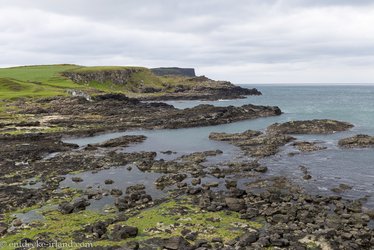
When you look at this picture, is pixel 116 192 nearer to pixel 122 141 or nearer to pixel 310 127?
pixel 122 141

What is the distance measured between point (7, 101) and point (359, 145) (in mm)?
94973

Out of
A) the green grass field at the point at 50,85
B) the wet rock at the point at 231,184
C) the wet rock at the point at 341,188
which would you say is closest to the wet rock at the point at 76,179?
the wet rock at the point at 231,184

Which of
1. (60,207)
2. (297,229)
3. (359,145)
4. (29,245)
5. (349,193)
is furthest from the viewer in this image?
(359,145)

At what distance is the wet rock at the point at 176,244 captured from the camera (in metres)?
25.2

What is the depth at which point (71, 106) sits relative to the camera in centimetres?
10550

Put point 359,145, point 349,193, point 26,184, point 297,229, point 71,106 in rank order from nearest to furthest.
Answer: point 297,229 → point 349,193 → point 26,184 → point 359,145 → point 71,106

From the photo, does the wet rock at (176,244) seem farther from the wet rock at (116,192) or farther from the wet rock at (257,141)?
the wet rock at (257,141)

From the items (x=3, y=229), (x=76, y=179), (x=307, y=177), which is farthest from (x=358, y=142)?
(x=3, y=229)

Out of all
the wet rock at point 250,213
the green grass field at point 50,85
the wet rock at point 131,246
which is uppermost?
the green grass field at point 50,85

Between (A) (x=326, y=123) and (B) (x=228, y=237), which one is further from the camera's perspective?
(A) (x=326, y=123)

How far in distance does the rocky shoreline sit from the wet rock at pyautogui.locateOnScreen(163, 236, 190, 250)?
7cm

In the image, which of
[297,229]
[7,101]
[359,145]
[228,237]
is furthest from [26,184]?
[7,101]

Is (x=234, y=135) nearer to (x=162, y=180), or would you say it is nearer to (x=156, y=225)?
(x=162, y=180)

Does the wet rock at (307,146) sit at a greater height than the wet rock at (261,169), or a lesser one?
greater
